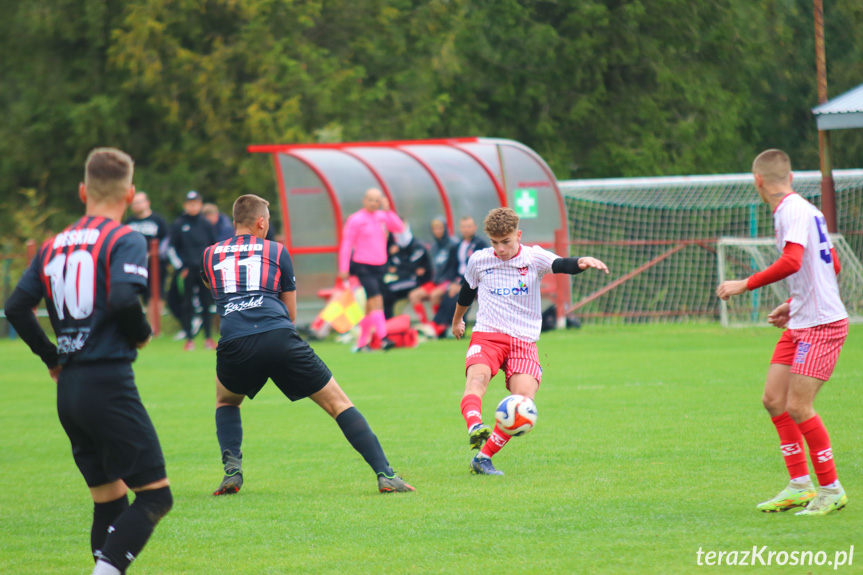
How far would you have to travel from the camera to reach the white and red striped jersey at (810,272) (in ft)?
17.4

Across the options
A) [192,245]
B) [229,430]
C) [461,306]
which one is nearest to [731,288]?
[461,306]

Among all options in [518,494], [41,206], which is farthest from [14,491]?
[41,206]

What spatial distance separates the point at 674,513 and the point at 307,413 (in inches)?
219

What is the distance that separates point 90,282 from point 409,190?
51.2 feet

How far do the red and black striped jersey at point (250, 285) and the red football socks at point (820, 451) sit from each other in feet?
9.72

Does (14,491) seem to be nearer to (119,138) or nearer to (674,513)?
(674,513)

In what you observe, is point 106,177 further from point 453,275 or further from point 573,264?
point 453,275

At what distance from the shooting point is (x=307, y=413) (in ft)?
34.2

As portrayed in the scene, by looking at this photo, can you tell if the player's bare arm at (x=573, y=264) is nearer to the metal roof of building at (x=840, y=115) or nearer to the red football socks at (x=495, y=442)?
the red football socks at (x=495, y=442)

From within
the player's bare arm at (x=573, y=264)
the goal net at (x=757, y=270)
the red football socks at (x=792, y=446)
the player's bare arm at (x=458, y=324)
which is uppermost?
the player's bare arm at (x=573, y=264)

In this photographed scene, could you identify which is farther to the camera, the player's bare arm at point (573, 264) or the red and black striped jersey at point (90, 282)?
the player's bare arm at point (573, 264)

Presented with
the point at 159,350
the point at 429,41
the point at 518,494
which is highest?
the point at 429,41

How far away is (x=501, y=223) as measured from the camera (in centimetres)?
675

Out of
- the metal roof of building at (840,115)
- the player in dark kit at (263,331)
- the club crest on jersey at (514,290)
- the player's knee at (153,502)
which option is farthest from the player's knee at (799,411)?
the metal roof of building at (840,115)
